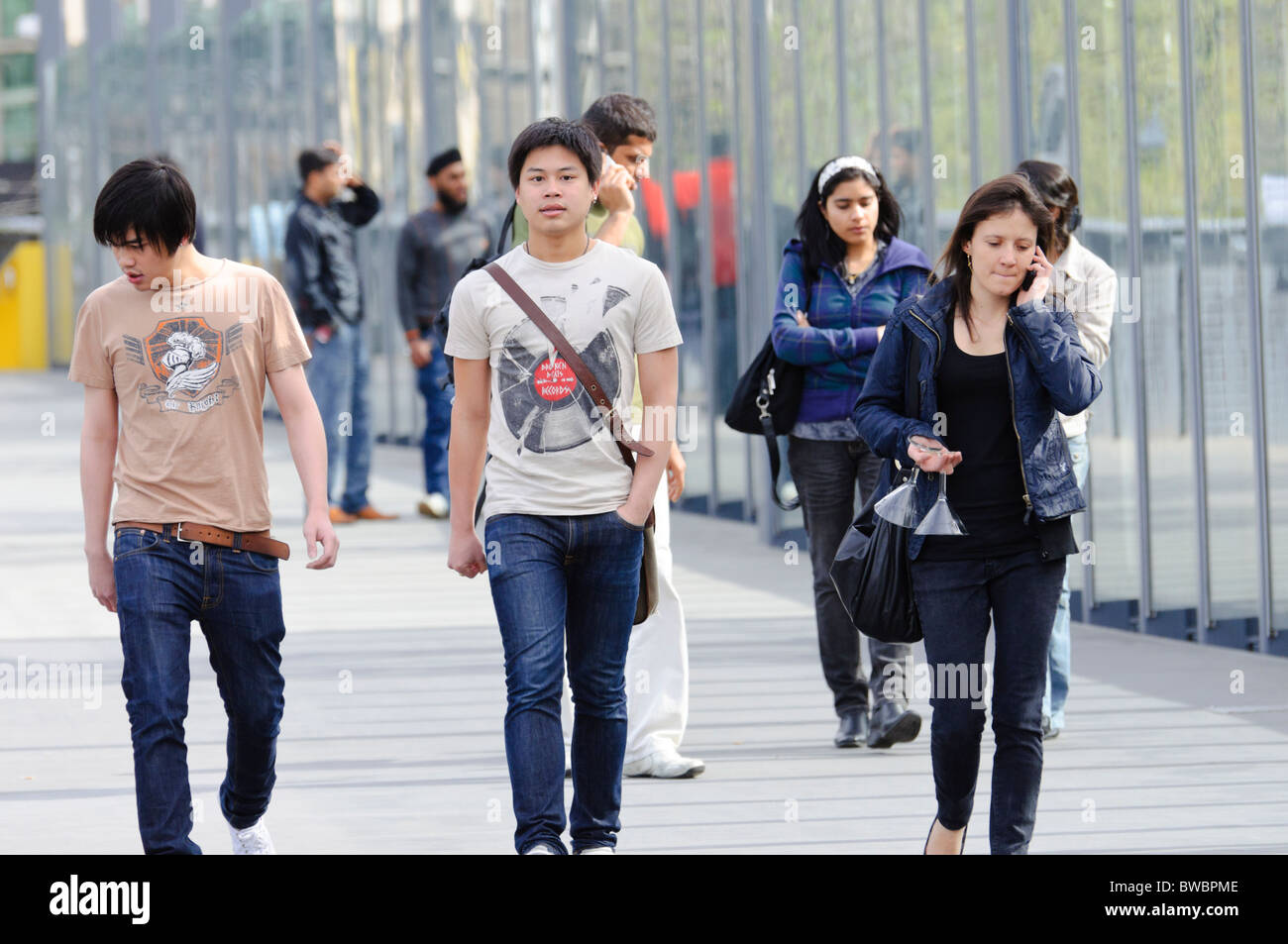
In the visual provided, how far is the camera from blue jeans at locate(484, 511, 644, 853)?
5.07 metres

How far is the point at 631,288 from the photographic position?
5.18 metres

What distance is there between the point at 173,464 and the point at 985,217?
1.94m

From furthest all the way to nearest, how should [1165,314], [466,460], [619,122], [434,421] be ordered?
[434,421] → [1165,314] → [619,122] → [466,460]

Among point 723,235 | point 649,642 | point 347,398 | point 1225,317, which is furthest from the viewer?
point 723,235

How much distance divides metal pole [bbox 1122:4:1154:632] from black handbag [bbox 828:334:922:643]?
16.5ft

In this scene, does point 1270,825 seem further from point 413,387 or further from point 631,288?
point 413,387

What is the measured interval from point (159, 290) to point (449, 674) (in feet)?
13.7

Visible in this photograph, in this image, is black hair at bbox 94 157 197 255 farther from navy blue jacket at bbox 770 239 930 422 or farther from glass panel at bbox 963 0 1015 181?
glass panel at bbox 963 0 1015 181

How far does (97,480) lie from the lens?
516cm

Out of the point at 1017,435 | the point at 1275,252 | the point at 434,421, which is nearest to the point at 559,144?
the point at 1017,435

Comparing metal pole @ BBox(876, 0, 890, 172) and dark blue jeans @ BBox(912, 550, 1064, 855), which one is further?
metal pole @ BBox(876, 0, 890, 172)

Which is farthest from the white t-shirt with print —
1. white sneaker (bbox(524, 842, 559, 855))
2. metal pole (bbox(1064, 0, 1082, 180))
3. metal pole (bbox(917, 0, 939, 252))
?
metal pole (bbox(917, 0, 939, 252))

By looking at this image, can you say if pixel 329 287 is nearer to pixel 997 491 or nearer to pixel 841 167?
pixel 841 167
